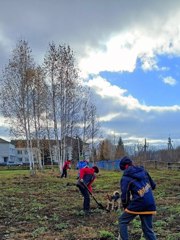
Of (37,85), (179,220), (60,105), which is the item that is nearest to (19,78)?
(37,85)

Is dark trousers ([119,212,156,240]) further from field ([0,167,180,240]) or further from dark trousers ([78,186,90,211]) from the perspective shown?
dark trousers ([78,186,90,211])

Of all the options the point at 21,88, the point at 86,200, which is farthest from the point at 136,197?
the point at 21,88

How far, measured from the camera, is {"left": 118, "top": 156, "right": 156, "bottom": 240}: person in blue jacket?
7746 mm

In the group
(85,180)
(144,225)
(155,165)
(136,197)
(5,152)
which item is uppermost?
(5,152)

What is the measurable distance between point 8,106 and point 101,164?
33994 millimetres

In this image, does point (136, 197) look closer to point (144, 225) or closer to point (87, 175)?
point (144, 225)

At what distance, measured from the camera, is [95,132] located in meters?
70.1

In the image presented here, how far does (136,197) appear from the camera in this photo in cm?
775

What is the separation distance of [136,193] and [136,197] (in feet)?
0.25

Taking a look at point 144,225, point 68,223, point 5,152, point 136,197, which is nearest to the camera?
point 136,197

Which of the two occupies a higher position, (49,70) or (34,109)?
(49,70)

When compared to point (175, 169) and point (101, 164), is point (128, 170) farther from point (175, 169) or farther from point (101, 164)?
point (101, 164)

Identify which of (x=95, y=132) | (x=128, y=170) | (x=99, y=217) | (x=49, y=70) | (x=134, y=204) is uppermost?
(x=49, y=70)

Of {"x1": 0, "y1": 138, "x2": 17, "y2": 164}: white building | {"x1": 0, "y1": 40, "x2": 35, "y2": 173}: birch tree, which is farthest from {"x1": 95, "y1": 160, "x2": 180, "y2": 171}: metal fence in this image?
{"x1": 0, "y1": 138, "x2": 17, "y2": 164}: white building
